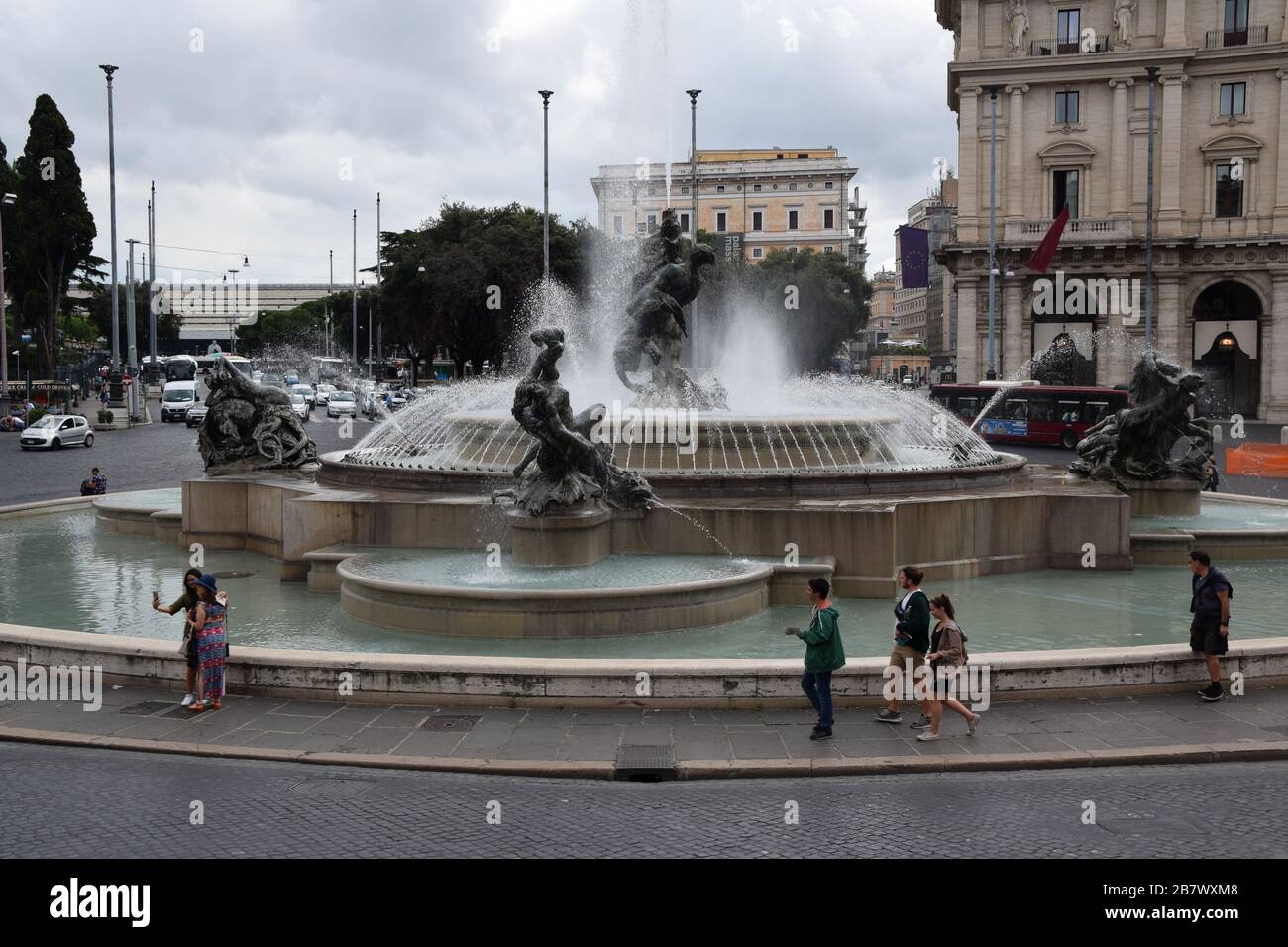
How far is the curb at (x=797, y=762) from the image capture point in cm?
778

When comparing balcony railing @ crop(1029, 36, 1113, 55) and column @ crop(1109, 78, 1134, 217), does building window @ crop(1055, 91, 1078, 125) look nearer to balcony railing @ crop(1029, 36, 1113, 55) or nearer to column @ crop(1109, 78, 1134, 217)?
column @ crop(1109, 78, 1134, 217)

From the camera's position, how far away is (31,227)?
6131cm

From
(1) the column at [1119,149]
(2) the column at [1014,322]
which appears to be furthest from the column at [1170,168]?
(2) the column at [1014,322]

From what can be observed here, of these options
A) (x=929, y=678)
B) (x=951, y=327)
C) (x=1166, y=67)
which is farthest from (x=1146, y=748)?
(x=951, y=327)

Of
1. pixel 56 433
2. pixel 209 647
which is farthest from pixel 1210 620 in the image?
pixel 56 433

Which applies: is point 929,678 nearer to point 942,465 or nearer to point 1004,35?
point 942,465

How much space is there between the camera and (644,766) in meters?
7.79

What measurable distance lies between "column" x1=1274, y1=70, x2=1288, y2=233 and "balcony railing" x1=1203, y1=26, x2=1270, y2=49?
0.97m

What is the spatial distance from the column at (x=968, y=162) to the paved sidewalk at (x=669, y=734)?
5253cm

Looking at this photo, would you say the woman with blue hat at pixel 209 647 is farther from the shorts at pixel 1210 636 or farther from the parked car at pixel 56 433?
the parked car at pixel 56 433

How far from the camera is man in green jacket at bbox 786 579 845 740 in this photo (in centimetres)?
828

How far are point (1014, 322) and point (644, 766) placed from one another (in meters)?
54.6

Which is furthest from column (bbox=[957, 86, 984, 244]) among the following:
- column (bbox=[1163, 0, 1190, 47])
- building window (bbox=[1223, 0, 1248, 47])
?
building window (bbox=[1223, 0, 1248, 47])

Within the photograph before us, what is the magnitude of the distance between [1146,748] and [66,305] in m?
82.3
